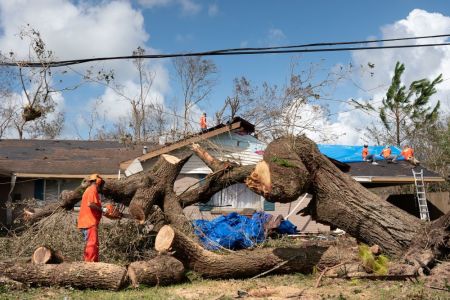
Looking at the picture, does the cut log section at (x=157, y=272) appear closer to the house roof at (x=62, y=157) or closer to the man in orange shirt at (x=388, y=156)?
the house roof at (x=62, y=157)

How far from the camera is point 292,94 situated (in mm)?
10438

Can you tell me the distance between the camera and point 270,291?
700 centimetres

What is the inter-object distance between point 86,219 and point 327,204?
396 centimetres

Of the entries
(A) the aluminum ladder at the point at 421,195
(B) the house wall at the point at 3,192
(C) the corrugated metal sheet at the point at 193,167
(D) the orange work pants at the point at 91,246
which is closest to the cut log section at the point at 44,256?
(D) the orange work pants at the point at 91,246

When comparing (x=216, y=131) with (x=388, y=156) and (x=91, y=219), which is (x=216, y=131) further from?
(x=388, y=156)

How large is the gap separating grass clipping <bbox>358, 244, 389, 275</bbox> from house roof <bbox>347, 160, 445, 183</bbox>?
986cm

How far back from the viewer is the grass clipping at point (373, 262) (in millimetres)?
7316

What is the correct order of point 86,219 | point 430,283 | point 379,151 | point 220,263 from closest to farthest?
point 430,283
point 220,263
point 86,219
point 379,151

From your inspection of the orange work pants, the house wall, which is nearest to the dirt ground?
the orange work pants

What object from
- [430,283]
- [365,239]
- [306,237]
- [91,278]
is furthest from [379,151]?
[91,278]

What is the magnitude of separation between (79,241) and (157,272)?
252 centimetres

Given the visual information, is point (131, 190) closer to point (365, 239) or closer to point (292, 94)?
point (292, 94)

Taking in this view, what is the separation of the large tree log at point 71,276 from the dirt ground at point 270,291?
116 millimetres

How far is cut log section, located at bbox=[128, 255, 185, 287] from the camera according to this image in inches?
292
